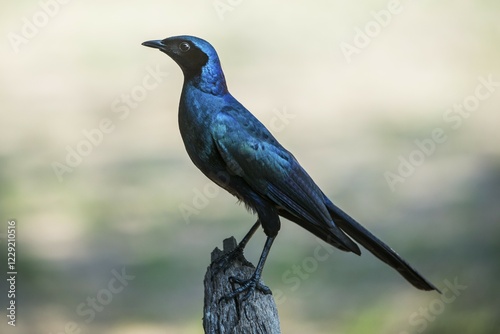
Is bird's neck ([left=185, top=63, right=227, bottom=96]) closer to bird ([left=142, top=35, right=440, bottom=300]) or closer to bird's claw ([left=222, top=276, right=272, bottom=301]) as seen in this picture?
bird ([left=142, top=35, right=440, bottom=300])

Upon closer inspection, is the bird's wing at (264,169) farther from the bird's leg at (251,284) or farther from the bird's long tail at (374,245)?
the bird's leg at (251,284)

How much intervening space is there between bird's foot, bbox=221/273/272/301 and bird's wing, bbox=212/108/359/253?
0.40m

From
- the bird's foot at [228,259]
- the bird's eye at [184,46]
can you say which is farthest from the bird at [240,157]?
the bird's foot at [228,259]

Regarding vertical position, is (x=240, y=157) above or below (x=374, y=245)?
above

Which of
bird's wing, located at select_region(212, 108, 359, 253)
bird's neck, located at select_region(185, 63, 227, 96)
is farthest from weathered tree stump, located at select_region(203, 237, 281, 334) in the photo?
bird's neck, located at select_region(185, 63, 227, 96)

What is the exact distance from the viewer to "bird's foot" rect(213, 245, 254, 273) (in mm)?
4551

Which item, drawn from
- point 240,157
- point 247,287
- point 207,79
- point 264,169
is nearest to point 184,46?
point 207,79

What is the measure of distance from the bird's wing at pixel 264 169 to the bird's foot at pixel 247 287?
40 cm

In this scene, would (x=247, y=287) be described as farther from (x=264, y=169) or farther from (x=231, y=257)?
(x=264, y=169)

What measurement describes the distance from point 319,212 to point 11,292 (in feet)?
11.0

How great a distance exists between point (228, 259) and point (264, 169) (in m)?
0.59

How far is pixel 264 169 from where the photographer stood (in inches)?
171

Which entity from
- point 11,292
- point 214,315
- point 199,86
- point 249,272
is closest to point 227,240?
point 249,272

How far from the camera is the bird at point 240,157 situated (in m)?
4.29
